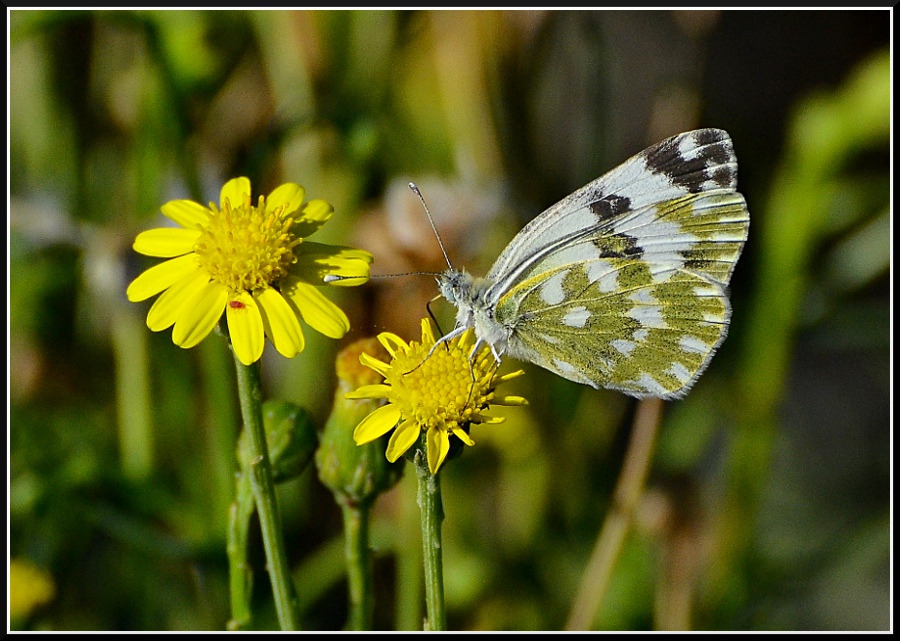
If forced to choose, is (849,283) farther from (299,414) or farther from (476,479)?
(299,414)

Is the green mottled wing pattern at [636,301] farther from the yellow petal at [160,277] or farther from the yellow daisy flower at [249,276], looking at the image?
the yellow petal at [160,277]

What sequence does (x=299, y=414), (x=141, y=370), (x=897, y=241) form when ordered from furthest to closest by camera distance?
(x=897, y=241) < (x=141, y=370) < (x=299, y=414)

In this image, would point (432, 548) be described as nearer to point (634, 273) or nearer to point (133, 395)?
point (634, 273)

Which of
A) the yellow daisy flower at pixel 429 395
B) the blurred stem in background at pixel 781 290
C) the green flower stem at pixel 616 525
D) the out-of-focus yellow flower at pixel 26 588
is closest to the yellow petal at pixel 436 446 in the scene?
the yellow daisy flower at pixel 429 395

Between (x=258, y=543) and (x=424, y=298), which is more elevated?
(x=424, y=298)

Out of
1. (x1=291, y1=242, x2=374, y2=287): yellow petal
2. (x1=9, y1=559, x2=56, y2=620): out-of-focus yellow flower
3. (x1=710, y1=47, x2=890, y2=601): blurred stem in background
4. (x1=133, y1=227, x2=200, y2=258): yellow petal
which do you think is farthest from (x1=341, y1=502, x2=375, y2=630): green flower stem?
(x1=710, y1=47, x2=890, y2=601): blurred stem in background

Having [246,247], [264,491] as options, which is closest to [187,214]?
[246,247]

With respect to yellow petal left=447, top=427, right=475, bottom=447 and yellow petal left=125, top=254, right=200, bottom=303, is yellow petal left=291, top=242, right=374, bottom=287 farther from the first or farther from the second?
yellow petal left=447, top=427, right=475, bottom=447

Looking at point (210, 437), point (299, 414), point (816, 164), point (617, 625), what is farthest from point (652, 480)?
point (299, 414)
